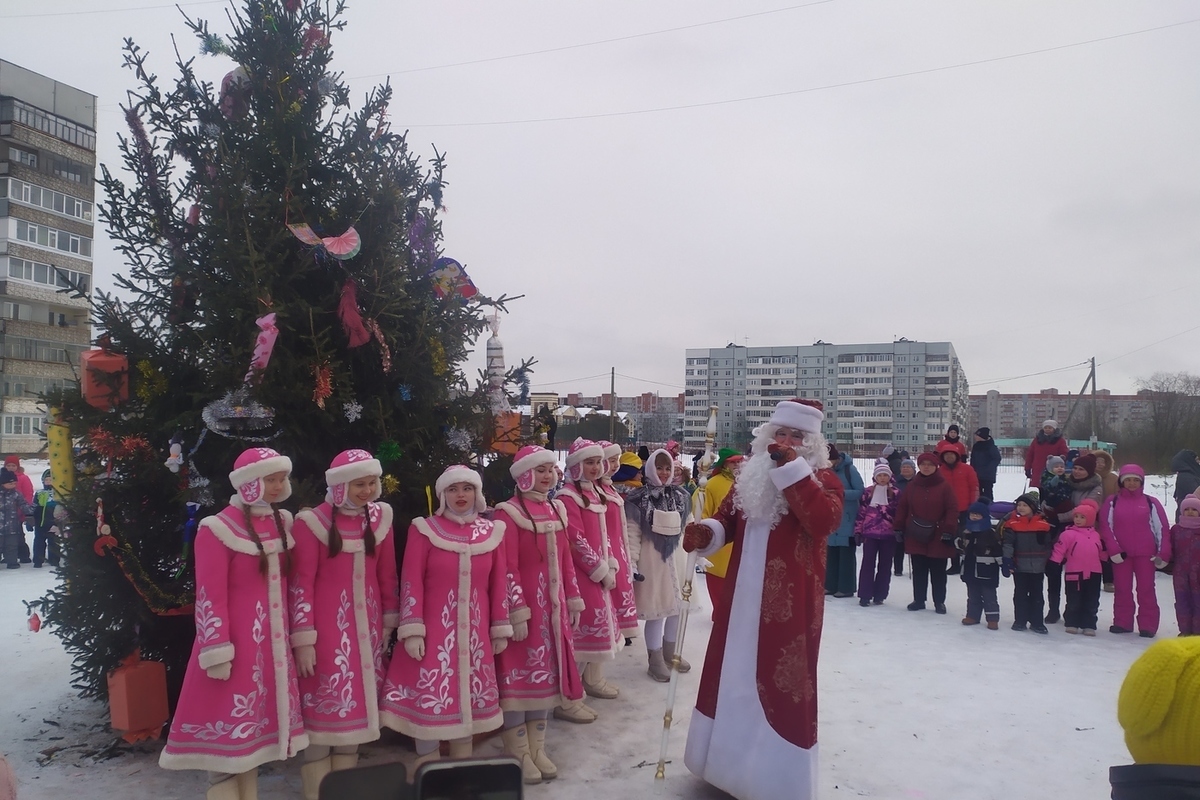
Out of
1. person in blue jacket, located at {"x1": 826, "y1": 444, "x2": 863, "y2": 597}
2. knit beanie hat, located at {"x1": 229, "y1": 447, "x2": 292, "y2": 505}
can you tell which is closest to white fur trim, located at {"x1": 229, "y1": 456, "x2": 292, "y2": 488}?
knit beanie hat, located at {"x1": 229, "y1": 447, "x2": 292, "y2": 505}

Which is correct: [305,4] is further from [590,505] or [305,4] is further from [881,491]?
[881,491]

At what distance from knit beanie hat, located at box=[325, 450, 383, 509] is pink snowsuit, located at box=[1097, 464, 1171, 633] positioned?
26.4 feet

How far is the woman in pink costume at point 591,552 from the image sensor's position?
5.33 m

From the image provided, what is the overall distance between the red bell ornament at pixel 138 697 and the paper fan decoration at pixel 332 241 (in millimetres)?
2696

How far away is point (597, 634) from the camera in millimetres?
5398

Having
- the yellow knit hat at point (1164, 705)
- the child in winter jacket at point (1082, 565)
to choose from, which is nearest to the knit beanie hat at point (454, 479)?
the yellow knit hat at point (1164, 705)

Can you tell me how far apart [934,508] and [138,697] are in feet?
26.6

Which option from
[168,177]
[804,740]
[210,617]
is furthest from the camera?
[168,177]

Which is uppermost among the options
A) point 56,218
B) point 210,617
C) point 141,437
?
point 56,218

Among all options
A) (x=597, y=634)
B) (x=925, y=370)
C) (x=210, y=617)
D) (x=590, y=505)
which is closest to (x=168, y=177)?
(x=210, y=617)

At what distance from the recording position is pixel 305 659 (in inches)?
153

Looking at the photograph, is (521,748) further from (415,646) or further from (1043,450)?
(1043,450)

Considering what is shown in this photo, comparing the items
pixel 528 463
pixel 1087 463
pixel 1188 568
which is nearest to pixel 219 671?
pixel 528 463

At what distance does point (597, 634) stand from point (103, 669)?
3.11 metres
